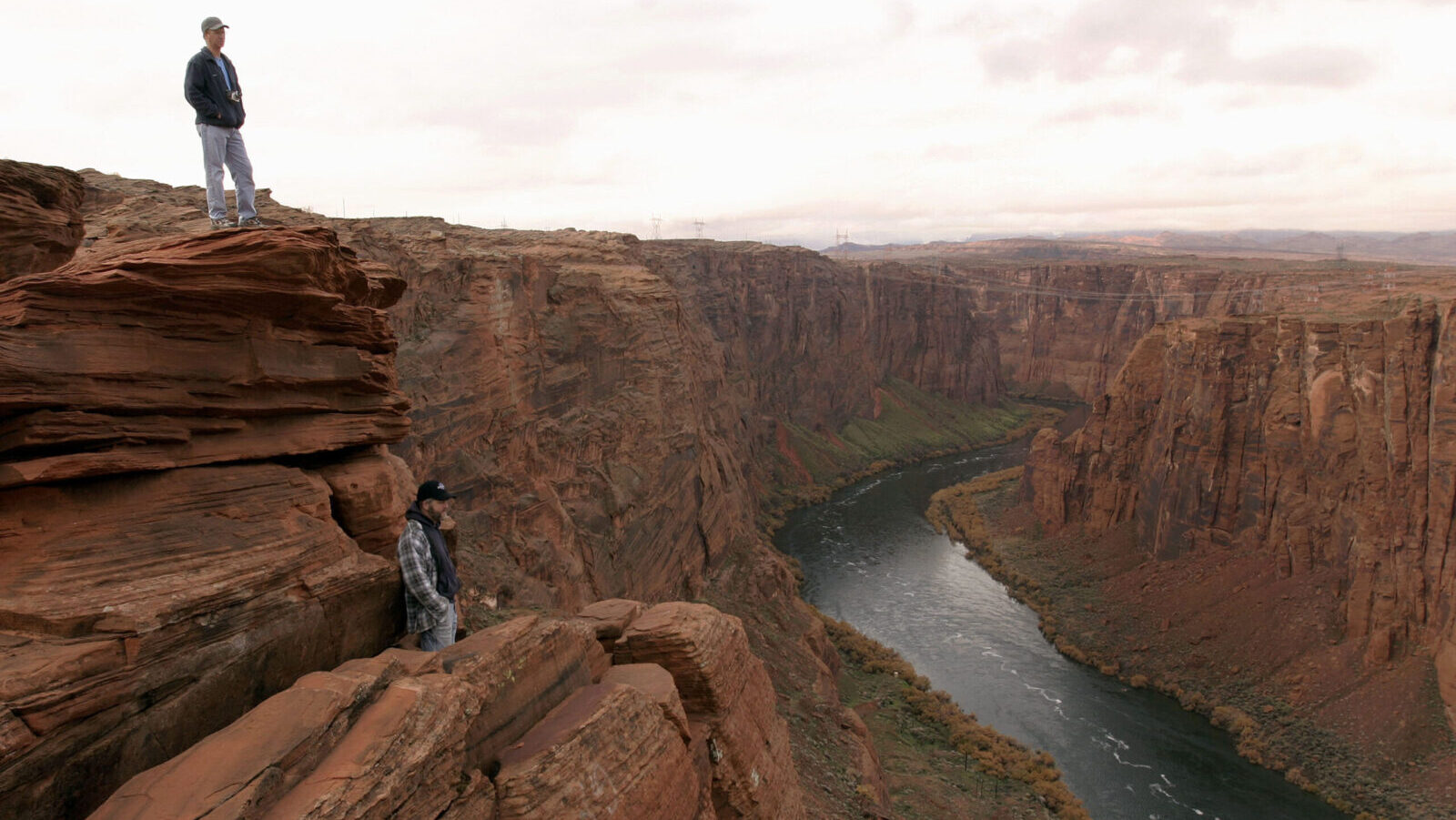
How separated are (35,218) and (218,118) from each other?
3.01 meters

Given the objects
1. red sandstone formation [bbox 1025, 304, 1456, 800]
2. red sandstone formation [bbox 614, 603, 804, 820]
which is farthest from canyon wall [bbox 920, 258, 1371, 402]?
red sandstone formation [bbox 614, 603, 804, 820]

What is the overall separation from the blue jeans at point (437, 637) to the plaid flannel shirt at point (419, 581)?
5.3 inches

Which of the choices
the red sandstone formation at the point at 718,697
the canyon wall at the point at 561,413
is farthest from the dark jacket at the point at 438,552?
the canyon wall at the point at 561,413

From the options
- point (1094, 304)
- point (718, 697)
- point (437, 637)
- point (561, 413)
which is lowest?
point (718, 697)

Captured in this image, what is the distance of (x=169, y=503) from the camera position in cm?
1034

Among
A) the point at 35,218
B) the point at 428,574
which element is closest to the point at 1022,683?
the point at 428,574

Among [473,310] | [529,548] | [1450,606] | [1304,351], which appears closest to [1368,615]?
[1450,606]

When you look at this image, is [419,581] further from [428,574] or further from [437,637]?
[437,637]

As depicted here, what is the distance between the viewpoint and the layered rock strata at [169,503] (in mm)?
8500

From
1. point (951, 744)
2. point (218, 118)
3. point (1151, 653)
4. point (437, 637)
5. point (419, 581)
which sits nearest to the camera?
point (419, 581)

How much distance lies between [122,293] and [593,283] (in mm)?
35100

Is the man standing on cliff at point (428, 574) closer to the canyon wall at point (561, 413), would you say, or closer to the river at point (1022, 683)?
the canyon wall at point (561, 413)

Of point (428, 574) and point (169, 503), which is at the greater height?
point (169, 503)

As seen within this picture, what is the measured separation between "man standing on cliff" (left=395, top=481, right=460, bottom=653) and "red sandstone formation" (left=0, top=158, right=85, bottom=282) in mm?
6797
